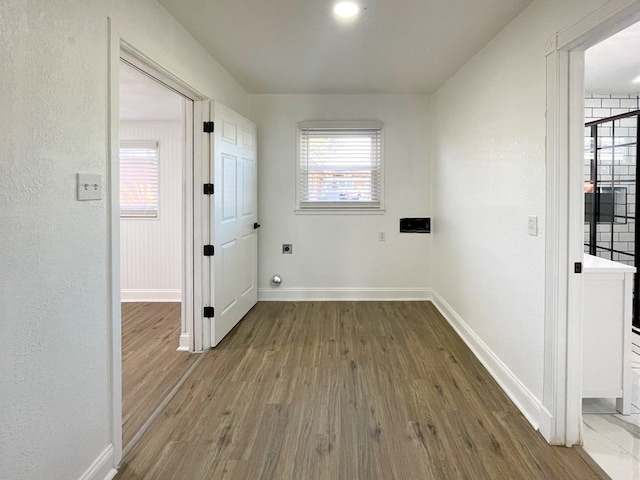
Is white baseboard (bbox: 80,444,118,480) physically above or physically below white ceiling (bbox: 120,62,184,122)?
below

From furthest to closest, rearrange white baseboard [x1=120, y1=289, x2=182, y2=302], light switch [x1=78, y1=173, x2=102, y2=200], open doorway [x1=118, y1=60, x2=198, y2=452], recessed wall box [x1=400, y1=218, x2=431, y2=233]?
1. white baseboard [x1=120, y1=289, x2=182, y2=302]
2. recessed wall box [x1=400, y1=218, x2=431, y2=233]
3. open doorway [x1=118, y1=60, x2=198, y2=452]
4. light switch [x1=78, y1=173, x2=102, y2=200]

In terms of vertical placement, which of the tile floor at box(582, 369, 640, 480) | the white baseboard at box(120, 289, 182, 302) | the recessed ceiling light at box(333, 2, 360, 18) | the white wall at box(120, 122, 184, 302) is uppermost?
the recessed ceiling light at box(333, 2, 360, 18)

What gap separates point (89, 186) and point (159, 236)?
3.25 meters

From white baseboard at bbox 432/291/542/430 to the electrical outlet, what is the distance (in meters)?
0.93

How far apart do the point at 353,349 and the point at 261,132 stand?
2.75m

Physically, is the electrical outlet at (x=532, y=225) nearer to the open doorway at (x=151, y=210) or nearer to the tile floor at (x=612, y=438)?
the tile floor at (x=612, y=438)

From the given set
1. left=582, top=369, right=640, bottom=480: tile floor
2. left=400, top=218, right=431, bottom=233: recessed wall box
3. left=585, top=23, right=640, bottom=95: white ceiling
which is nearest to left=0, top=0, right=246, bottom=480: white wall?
left=582, top=369, right=640, bottom=480: tile floor

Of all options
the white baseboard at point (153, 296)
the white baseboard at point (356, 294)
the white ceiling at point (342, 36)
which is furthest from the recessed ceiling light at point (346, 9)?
the white baseboard at point (153, 296)

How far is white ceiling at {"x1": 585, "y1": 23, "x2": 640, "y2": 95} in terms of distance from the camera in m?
2.82

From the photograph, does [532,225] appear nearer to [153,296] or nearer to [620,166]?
[620,166]

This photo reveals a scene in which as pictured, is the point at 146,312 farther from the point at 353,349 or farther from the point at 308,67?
the point at 308,67

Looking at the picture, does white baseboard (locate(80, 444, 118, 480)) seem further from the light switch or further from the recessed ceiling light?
the recessed ceiling light

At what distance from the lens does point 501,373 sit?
Result: 259 cm

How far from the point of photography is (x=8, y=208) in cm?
121
